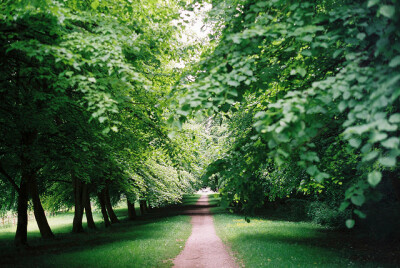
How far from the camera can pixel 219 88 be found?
3.62 metres

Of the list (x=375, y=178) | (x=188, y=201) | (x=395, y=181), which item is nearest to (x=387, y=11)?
(x=375, y=178)

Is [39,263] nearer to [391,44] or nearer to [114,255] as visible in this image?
[114,255]

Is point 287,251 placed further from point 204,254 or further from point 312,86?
point 312,86

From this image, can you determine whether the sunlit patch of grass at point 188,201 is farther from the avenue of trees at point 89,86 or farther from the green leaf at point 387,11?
the green leaf at point 387,11

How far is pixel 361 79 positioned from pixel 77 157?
9.79 m

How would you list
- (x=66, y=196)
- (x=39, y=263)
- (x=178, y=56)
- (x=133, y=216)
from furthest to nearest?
(x=133, y=216)
(x=66, y=196)
(x=39, y=263)
(x=178, y=56)

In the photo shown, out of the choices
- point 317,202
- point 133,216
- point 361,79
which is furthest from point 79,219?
point 361,79

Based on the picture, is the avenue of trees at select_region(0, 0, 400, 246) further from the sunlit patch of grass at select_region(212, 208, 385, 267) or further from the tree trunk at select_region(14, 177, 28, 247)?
the sunlit patch of grass at select_region(212, 208, 385, 267)

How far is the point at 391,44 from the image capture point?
10.0 ft

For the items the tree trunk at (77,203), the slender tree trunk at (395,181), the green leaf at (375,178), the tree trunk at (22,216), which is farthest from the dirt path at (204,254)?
the tree trunk at (77,203)

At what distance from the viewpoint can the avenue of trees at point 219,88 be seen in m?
3.02

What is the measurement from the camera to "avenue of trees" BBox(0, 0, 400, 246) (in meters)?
3.02

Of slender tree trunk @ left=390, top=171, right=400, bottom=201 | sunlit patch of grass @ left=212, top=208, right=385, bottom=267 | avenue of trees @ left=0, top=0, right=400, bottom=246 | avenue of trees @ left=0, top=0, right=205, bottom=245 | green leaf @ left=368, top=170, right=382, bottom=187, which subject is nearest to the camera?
green leaf @ left=368, top=170, right=382, bottom=187

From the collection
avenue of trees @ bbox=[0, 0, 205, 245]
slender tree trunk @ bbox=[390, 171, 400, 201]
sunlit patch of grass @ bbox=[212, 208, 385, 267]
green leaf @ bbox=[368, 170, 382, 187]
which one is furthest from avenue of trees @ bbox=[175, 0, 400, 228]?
slender tree trunk @ bbox=[390, 171, 400, 201]
